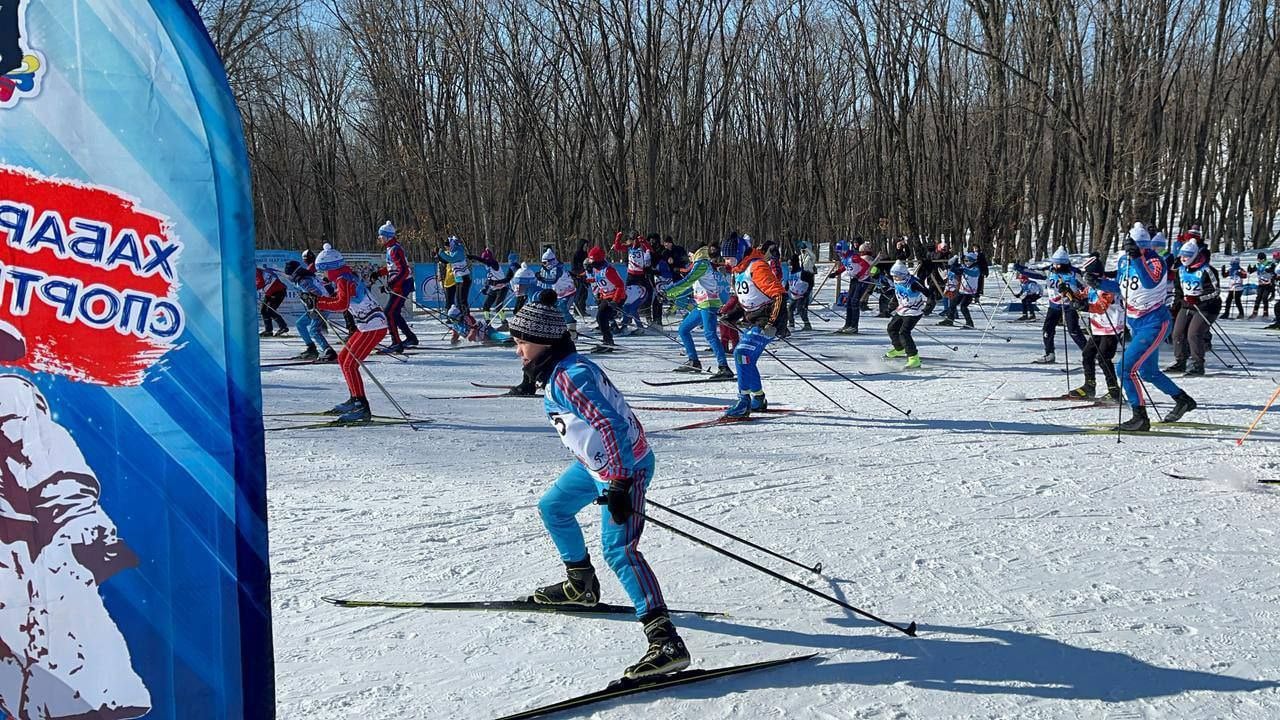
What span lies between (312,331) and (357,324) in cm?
549

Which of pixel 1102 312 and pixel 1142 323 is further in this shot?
pixel 1102 312

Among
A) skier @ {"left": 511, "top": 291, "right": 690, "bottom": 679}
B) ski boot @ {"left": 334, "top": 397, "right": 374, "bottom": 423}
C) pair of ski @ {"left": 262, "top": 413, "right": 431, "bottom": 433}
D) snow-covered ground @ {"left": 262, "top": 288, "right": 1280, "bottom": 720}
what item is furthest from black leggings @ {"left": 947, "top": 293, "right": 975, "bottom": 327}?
skier @ {"left": 511, "top": 291, "right": 690, "bottom": 679}

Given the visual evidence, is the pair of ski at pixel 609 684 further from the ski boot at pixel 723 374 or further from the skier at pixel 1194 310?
the skier at pixel 1194 310

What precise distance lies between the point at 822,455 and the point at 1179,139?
3477 centimetres

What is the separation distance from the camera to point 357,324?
10.2 m

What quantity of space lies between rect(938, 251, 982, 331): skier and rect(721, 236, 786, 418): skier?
11.2 metres

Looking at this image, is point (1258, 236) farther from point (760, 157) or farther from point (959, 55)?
point (760, 157)

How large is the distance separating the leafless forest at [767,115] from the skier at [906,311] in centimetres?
967

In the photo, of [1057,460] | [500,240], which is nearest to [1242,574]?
[1057,460]

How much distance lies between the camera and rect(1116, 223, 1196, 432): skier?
912 cm

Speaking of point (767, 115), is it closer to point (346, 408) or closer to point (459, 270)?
point (459, 270)

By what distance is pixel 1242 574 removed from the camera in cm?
507

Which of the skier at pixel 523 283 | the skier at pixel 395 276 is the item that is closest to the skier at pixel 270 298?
the skier at pixel 395 276

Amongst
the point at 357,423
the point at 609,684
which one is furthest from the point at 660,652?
the point at 357,423
